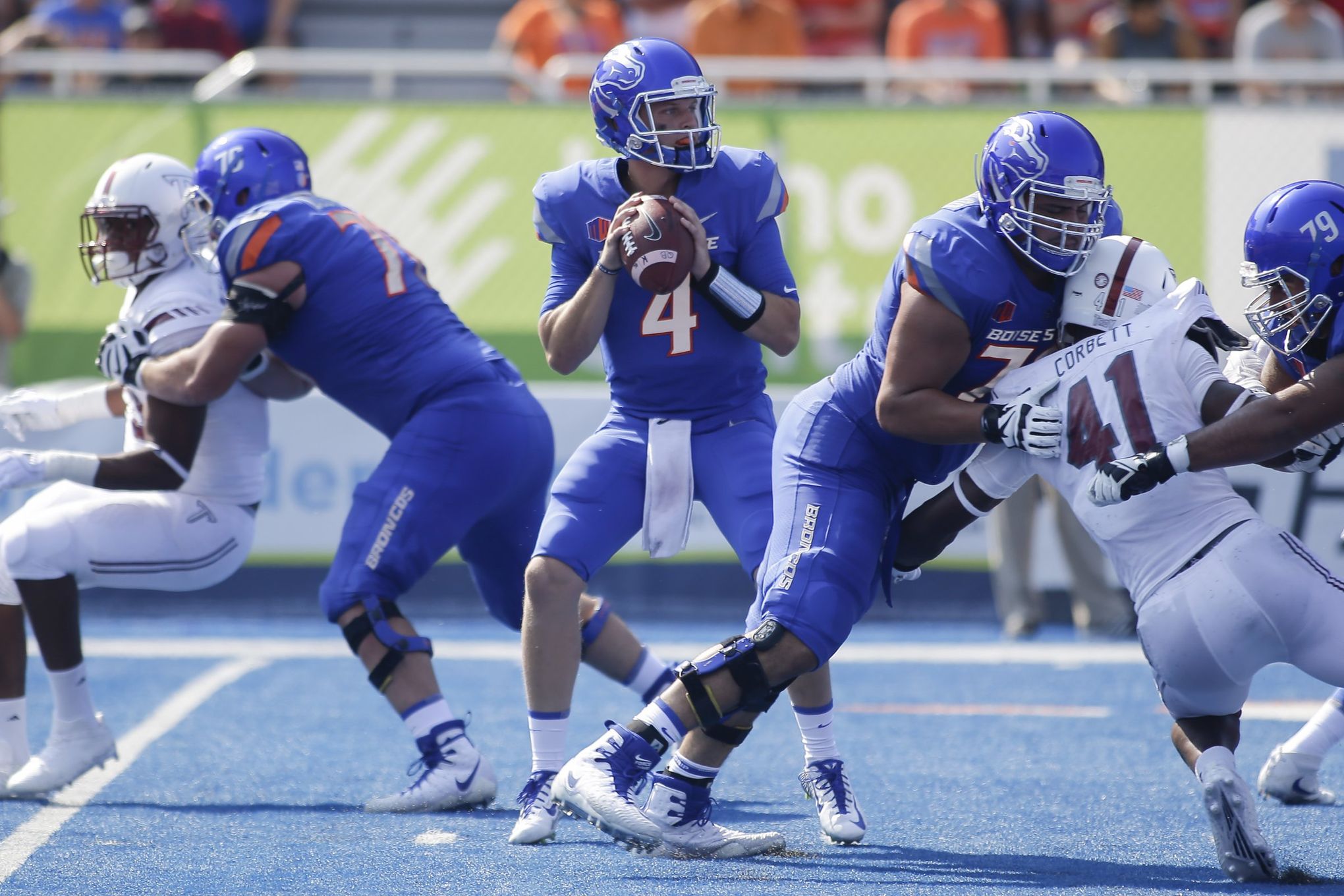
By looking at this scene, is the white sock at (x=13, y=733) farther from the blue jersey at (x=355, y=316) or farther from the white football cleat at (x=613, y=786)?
the white football cleat at (x=613, y=786)

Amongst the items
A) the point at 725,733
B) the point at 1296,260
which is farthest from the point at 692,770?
the point at 1296,260

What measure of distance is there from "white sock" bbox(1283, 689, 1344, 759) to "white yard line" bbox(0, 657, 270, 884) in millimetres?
3228

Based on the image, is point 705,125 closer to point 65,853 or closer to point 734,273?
point 734,273

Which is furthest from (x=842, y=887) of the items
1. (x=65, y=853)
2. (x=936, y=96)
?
(x=936, y=96)

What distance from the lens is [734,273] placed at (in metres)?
4.18

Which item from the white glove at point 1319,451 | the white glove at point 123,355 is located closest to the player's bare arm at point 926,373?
the white glove at point 1319,451

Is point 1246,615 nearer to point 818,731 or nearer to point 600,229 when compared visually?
point 818,731

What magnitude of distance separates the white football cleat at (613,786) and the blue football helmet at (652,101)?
141cm

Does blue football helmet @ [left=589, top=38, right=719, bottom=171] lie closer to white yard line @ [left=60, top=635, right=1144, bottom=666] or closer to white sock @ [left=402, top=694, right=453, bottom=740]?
white sock @ [left=402, top=694, right=453, bottom=740]

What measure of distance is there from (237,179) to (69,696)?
4.99 ft

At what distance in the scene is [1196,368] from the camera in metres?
3.42

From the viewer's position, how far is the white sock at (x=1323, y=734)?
14.4 feet

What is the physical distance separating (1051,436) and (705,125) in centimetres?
127

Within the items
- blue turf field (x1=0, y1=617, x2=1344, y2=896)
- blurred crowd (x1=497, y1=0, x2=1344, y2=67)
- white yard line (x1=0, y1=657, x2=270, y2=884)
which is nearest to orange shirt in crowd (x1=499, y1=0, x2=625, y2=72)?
blurred crowd (x1=497, y1=0, x2=1344, y2=67)
